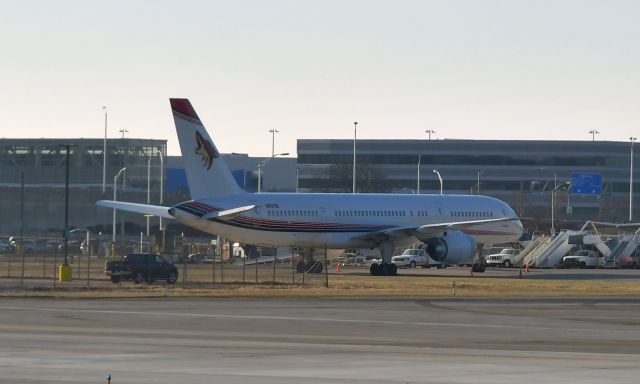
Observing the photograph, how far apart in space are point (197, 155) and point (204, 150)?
427 millimetres

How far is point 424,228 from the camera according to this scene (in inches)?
2682

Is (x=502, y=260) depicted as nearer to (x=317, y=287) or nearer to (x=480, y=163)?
(x=317, y=287)

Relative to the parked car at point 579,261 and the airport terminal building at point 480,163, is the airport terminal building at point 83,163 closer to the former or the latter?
the airport terminal building at point 480,163

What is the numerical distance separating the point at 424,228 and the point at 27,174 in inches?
3530

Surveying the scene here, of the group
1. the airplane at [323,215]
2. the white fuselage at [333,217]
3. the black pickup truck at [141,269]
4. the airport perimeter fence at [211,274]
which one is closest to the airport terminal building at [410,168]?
the airport perimeter fence at [211,274]

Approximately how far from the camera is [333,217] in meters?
67.2

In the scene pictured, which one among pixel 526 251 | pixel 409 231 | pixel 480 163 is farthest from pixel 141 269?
pixel 480 163

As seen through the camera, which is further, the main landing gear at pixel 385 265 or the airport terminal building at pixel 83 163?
the airport terminal building at pixel 83 163

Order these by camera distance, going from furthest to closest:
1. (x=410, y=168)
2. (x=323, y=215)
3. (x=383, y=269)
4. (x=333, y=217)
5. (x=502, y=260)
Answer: (x=410, y=168), (x=502, y=260), (x=383, y=269), (x=333, y=217), (x=323, y=215)

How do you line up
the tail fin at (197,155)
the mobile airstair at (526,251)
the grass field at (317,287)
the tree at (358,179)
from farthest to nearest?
the tree at (358,179) → the mobile airstair at (526,251) → the tail fin at (197,155) → the grass field at (317,287)

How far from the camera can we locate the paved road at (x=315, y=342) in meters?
21.5

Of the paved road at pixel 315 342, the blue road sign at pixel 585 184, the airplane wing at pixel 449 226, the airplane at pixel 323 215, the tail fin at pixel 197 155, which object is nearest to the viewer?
the paved road at pixel 315 342

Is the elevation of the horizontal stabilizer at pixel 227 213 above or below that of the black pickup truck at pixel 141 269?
above

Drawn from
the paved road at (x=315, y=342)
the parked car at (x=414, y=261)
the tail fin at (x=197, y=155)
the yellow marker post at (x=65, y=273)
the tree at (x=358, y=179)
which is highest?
the tree at (x=358, y=179)
